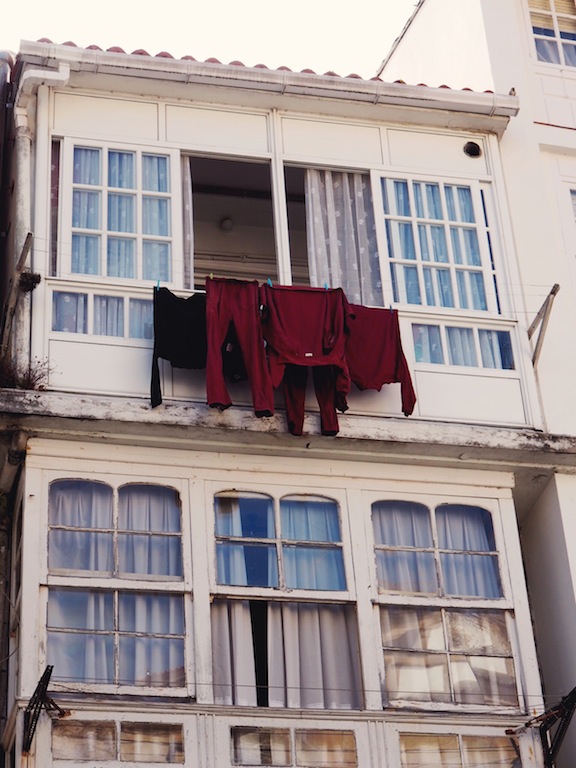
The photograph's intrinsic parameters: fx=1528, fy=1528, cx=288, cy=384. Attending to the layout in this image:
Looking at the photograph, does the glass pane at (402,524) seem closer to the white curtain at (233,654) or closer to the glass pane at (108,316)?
the white curtain at (233,654)

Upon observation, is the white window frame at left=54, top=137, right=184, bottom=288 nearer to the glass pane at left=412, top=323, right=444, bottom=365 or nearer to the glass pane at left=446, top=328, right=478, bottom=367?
the glass pane at left=412, top=323, right=444, bottom=365

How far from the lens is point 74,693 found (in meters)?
12.3

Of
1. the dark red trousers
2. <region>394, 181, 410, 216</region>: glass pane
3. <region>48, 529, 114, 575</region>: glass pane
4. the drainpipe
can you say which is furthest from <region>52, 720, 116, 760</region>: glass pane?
<region>394, 181, 410, 216</region>: glass pane

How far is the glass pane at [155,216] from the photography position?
14.7 meters

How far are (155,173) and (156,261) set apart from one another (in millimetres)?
1013

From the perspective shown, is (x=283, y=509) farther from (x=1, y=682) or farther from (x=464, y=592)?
(x=1, y=682)

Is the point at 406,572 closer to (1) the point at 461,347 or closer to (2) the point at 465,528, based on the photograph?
(2) the point at 465,528

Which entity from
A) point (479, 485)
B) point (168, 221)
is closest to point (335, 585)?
point (479, 485)

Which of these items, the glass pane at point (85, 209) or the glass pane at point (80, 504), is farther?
the glass pane at point (85, 209)

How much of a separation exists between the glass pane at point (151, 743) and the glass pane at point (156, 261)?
4309 millimetres

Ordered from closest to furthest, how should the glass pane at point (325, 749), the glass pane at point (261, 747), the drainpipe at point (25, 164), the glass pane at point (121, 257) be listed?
the glass pane at point (261, 747), the glass pane at point (325, 749), the drainpipe at point (25, 164), the glass pane at point (121, 257)

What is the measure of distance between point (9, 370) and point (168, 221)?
→ 235cm

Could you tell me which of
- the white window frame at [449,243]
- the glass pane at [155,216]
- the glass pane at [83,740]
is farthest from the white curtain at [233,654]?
the glass pane at [155,216]

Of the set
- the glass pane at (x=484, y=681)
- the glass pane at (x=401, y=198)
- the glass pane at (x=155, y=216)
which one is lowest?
the glass pane at (x=484, y=681)
